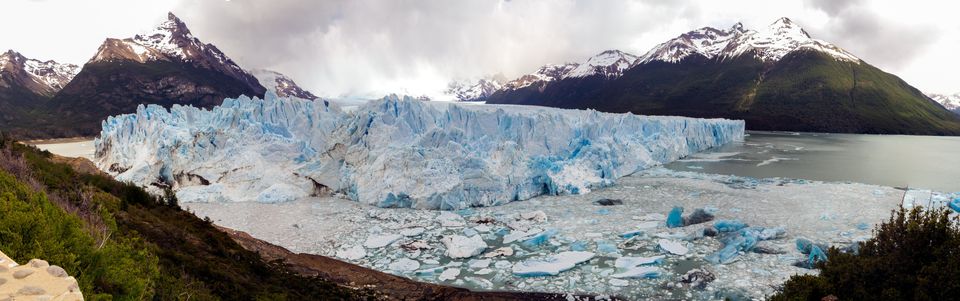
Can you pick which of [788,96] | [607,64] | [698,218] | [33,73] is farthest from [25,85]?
[607,64]

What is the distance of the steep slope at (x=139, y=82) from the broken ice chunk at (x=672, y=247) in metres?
71.0

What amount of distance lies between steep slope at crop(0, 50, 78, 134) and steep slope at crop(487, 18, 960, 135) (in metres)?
Result: 106

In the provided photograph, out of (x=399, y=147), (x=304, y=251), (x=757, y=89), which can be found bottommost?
(x=304, y=251)

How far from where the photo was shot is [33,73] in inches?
3971

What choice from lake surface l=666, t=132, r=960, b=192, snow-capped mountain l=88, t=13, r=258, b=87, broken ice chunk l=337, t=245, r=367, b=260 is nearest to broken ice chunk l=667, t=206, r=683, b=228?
broken ice chunk l=337, t=245, r=367, b=260

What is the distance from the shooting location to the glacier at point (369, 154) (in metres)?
14.5

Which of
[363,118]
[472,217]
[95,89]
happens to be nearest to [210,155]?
[363,118]

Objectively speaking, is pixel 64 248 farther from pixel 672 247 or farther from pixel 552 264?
pixel 672 247

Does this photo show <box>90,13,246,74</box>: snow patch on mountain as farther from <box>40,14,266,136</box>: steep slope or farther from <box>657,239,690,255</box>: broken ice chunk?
<box>657,239,690,255</box>: broken ice chunk

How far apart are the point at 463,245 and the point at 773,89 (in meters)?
101

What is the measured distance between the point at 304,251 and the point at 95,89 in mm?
87348

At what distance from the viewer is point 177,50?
9856 cm

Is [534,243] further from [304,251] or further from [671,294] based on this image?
[304,251]

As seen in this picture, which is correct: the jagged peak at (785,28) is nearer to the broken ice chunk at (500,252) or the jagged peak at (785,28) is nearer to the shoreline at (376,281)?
the broken ice chunk at (500,252)
